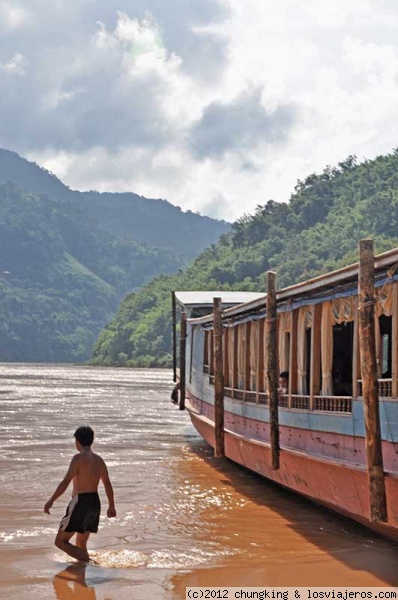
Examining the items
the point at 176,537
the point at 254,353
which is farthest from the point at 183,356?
the point at 176,537

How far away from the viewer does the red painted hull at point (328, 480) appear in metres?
8.59

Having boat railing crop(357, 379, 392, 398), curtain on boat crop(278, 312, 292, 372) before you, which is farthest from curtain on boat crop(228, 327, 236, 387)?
boat railing crop(357, 379, 392, 398)

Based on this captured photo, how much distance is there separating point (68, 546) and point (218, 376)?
656 cm

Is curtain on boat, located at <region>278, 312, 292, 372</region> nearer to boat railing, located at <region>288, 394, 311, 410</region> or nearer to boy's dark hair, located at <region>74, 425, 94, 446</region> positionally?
boat railing, located at <region>288, 394, 311, 410</region>

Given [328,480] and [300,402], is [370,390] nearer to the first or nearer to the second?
[328,480]

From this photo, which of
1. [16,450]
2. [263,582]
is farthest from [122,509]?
[16,450]

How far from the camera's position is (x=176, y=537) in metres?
9.98

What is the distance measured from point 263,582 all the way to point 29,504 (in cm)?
494

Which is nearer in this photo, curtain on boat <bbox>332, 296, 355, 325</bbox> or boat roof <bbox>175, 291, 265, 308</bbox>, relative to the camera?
curtain on boat <bbox>332, 296, 355, 325</bbox>

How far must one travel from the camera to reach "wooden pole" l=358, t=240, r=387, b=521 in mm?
8102

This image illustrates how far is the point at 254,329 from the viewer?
1387 cm

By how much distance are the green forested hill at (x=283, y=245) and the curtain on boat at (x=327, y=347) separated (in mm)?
91332

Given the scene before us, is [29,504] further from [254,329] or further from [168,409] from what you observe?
[168,409]

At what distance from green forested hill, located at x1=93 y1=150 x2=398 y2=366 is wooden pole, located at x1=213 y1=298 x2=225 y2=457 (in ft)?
286
